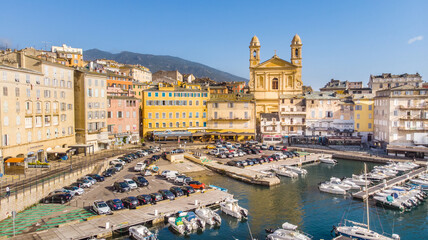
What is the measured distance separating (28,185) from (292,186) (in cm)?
3422

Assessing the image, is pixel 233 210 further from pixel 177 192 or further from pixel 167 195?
pixel 167 195

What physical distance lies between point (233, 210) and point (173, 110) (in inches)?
1820

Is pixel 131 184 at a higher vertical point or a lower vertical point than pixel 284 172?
higher

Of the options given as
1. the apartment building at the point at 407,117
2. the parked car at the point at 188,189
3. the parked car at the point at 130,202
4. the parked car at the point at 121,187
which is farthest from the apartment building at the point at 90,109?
the apartment building at the point at 407,117

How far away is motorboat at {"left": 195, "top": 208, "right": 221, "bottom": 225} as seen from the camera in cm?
3370

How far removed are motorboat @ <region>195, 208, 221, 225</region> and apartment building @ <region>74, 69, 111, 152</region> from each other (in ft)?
105

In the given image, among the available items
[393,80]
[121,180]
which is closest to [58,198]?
[121,180]

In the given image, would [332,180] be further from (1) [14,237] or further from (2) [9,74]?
(2) [9,74]

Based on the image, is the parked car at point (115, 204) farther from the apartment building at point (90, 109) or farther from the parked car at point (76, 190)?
the apartment building at point (90, 109)

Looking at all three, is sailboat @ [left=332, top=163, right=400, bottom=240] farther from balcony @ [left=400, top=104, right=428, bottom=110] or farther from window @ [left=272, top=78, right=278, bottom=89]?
window @ [left=272, top=78, right=278, bottom=89]

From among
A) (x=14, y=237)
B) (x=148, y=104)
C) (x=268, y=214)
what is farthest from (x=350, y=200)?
(x=148, y=104)

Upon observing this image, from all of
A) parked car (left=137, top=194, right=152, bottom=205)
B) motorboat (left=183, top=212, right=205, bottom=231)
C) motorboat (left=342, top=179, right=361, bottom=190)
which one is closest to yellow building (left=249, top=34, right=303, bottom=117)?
motorboat (left=342, top=179, right=361, bottom=190)

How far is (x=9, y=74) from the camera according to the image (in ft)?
147

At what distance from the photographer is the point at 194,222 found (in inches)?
1293
